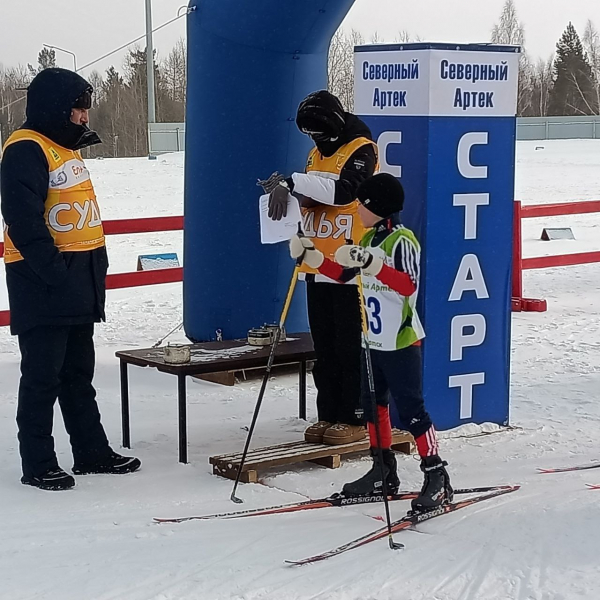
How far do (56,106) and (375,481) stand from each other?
2299 mm

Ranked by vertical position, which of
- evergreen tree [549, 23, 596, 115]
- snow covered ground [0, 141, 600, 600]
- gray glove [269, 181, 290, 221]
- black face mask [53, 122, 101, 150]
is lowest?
snow covered ground [0, 141, 600, 600]

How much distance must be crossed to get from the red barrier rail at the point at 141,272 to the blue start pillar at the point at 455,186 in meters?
3.64

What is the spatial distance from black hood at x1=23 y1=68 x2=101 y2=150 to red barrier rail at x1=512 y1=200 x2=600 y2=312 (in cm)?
609

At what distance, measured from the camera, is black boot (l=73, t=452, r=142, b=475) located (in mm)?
5289

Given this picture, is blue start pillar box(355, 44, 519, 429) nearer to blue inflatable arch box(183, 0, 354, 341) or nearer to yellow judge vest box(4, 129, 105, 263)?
blue inflatable arch box(183, 0, 354, 341)

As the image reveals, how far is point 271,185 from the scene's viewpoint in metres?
5.22

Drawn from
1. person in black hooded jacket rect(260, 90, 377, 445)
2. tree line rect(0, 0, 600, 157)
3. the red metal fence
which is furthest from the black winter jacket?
tree line rect(0, 0, 600, 157)

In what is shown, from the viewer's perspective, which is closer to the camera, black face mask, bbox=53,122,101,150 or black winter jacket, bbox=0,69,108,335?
black winter jacket, bbox=0,69,108,335

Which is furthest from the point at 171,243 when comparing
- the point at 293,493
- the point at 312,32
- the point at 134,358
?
the point at 293,493

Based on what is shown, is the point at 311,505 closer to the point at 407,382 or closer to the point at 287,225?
the point at 407,382

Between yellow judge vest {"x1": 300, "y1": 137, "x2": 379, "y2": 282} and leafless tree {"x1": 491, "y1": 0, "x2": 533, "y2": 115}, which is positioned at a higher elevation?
leafless tree {"x1": 491, "y1": 0, "x2": 533, "y2": 115}

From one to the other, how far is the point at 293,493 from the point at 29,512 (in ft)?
3.96

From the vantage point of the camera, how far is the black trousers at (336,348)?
5.35 meters

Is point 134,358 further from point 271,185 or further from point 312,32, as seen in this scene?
point 312,32
